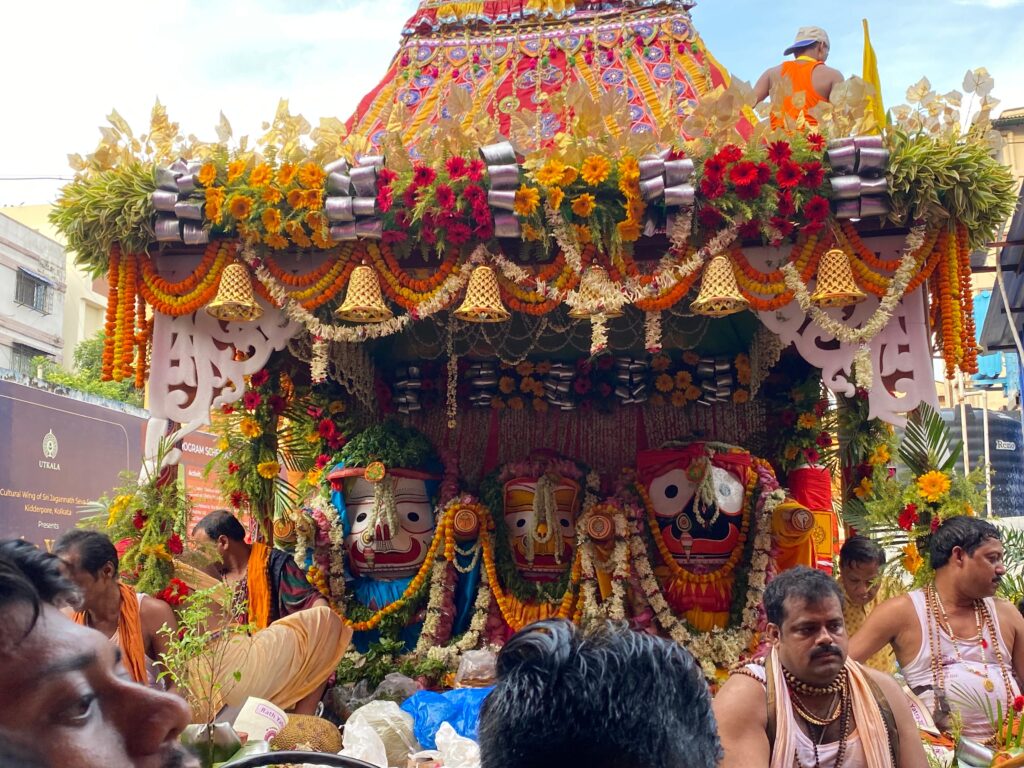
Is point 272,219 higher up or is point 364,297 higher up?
point 272,219

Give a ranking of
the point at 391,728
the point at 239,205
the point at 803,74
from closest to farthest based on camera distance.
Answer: the point at 239,205 < the point at 391,728 < the point at 803,74

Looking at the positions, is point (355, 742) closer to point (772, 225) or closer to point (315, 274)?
point (315, 274)

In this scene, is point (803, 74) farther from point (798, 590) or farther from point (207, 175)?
point (798, 590)

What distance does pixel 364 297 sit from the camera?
5.73m

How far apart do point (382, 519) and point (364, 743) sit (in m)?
1.91

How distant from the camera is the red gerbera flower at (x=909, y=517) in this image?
239 inches

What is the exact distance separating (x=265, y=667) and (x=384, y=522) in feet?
5.13

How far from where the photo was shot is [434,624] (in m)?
7.11

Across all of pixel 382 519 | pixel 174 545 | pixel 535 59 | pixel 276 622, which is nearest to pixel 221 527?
pixel 174 545

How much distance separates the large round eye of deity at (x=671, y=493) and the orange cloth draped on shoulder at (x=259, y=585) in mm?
2480

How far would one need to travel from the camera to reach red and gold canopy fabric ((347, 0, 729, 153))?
264 inches

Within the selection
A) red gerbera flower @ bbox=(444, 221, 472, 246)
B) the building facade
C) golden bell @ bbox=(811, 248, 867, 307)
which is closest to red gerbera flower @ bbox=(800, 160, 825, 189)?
golden bell @ bbox=(811, 248, 867, 307)

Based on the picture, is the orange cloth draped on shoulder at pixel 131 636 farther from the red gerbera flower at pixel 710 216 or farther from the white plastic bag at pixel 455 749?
the red gerbera flower at pixel 710 216

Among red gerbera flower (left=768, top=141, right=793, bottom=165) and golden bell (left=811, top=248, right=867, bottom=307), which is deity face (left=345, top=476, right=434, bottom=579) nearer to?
golden bell (left=811, top=248, right=867, bottom=307)
